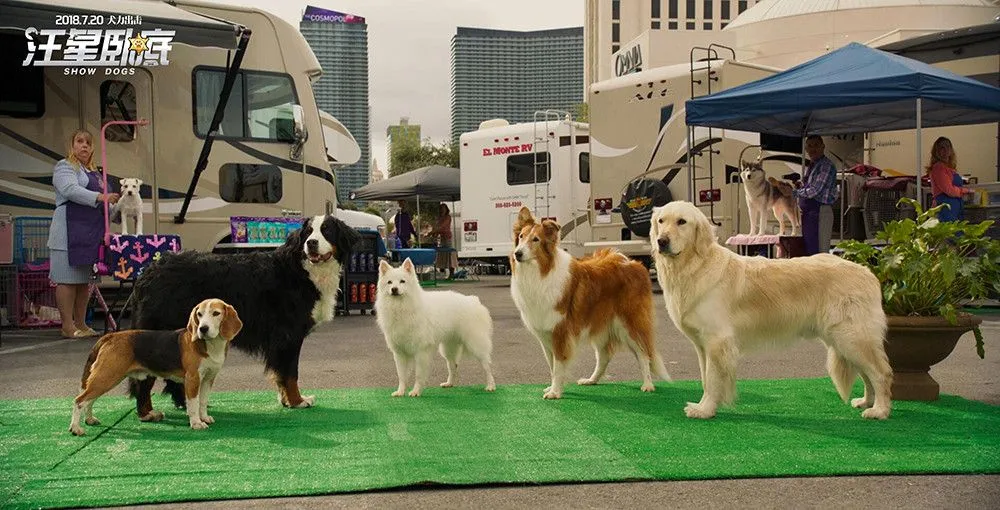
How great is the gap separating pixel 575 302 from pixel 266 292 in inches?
82.8

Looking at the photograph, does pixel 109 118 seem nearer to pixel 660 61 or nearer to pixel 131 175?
pixel 131 175

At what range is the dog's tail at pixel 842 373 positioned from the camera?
5738 mm

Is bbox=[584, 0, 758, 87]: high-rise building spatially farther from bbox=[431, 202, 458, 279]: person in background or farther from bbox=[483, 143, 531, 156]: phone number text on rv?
bbox=[483, 143, 531, 156]: phone number text on rv

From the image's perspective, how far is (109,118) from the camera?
11.5 meters

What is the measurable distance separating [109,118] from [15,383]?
5.25 metres

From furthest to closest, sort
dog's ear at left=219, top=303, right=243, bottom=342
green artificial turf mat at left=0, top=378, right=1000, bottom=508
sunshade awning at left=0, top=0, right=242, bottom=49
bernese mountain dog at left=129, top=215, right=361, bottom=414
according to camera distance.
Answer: sunshade awning at left=0, top=0, right=242, bottom=49
bernese mountain dog at left=129, top=215, right=361, bottom=414
dog's ear at left=219, top=303, right=243, bottom=342
green artificial turf mat at left=0, top=378, right=1000, bottom=508

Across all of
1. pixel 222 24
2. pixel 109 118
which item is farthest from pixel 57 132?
pixel 222 24

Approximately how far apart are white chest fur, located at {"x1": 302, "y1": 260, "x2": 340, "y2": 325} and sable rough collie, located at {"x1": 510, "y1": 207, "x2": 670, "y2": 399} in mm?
1221

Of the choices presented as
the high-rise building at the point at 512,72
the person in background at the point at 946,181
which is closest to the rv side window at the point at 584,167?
the person in background at the point at 946,181

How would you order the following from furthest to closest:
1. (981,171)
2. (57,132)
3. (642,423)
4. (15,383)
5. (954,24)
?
(954,24) < (981,171) < (57,132) < (15,383) < (642,423)

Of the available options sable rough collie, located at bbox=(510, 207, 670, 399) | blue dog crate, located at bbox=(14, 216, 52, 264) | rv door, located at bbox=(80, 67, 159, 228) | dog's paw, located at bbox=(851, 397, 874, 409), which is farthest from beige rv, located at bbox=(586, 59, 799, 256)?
blue dog crate, located at bbox=(14, 216, 52, 264)

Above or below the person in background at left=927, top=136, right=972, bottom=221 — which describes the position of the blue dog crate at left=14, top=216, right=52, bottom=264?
below

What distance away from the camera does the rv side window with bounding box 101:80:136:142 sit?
37.7 ft

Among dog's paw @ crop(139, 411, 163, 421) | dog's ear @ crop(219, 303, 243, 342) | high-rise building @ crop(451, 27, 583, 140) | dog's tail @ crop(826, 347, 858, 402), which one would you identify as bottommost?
dog's paw @ crop(139, 411, 163, 421)
